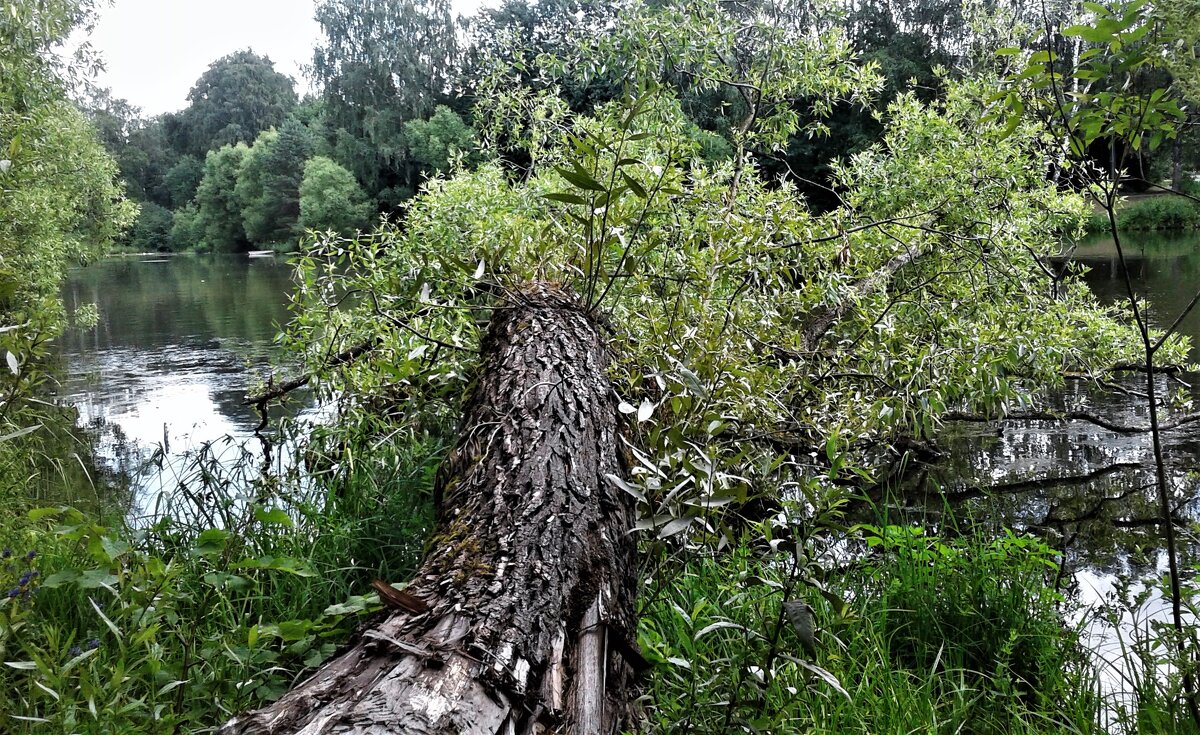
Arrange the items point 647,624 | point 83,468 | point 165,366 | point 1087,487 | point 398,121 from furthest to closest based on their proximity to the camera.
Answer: point 398,121 < point 165,366 < point 83,468 < point 1087,487 < point 647,624

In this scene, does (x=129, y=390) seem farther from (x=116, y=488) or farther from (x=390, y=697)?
(x=390, y=697)

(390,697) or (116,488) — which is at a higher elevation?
(390,697)

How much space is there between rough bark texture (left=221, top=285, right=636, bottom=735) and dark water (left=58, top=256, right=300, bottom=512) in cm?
189

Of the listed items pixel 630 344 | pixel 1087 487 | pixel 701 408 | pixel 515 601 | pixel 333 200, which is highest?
pixel 333 200

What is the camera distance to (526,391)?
8.71 ft

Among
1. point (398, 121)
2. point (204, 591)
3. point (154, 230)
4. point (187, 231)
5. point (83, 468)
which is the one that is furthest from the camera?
point (154, 230)

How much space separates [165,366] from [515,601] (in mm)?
10363

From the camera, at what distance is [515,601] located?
65.2 inches

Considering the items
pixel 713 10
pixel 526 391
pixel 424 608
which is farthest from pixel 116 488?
pixel 713 10

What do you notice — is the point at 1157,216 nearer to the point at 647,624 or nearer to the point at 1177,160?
the point at 1177,160

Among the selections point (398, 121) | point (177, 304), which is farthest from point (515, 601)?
point (398, 121)

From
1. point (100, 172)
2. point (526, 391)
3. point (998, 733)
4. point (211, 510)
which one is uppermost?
point (100, 172)

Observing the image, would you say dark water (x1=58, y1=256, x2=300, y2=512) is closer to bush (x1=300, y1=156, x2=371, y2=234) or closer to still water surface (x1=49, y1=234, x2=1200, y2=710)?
still water surface (x1=49, y1=234, x2=1200, y2=710)

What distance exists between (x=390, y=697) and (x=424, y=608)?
334 mm
